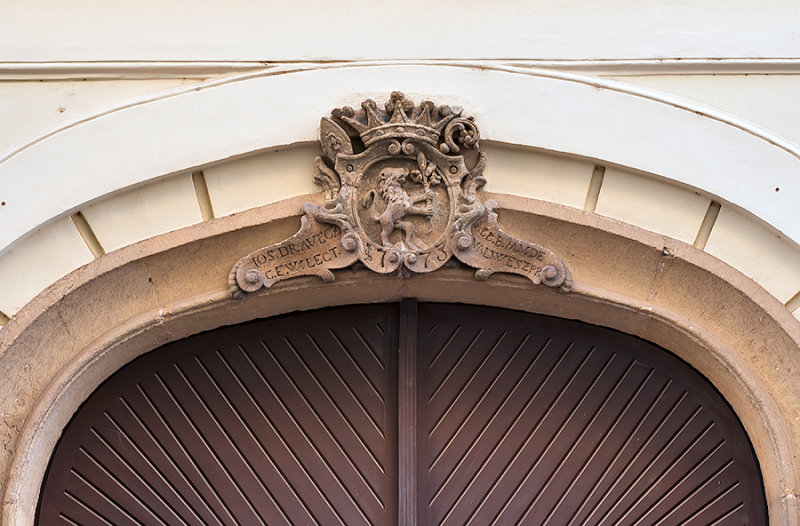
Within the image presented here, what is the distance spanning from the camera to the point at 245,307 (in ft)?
13.9

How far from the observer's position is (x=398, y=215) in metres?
4.10

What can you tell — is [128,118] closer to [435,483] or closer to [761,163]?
[435,483]

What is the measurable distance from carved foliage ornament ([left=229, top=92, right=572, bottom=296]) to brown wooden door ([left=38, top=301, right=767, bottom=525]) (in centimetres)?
37

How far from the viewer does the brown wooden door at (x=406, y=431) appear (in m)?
4.16

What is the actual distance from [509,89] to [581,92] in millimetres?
295

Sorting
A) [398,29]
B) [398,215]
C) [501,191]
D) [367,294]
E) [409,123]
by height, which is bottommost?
[367,294]

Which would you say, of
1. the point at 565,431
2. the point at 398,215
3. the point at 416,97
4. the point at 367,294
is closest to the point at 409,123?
the point at 416,97

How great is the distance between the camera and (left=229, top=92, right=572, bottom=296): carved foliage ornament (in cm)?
409

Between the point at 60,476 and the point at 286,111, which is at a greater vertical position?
the point at 286,111

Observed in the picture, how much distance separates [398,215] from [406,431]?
0.90 meters

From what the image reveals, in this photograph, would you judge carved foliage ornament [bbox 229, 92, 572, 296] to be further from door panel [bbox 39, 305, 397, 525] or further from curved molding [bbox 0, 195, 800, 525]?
door panel [bbox 39, 305, 397, 525]

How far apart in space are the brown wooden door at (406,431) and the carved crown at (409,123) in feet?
2.45

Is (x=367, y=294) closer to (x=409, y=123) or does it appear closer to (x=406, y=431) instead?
(x=406, y=431)

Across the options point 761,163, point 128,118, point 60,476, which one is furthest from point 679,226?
point 60,476
